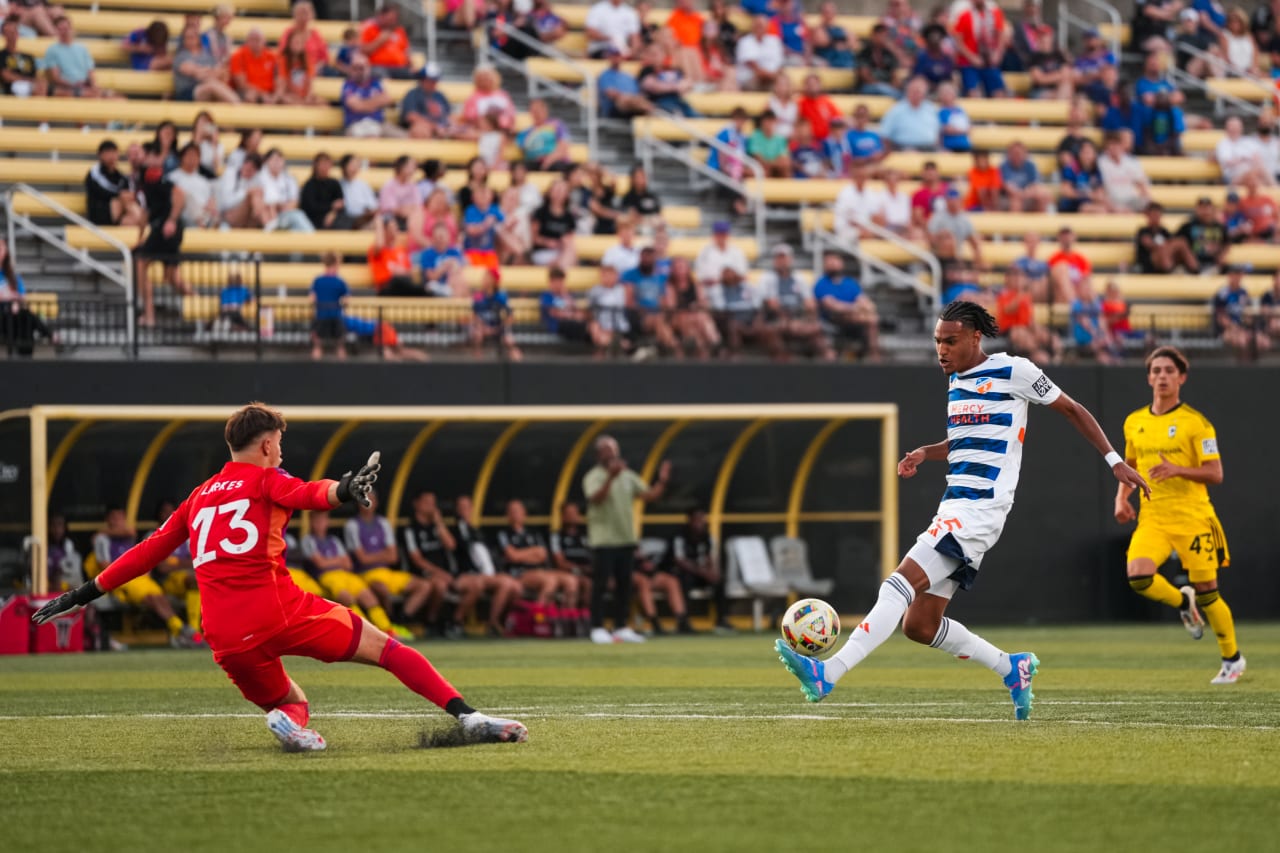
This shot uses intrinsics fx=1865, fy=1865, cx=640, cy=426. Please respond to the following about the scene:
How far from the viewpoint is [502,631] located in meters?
19.3

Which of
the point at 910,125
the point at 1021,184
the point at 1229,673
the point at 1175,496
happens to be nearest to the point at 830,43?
the point at 910,125

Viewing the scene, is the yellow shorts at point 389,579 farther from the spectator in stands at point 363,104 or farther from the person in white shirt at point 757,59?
the person in white shirt at point 757,59

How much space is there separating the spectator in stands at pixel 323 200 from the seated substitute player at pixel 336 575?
12.4ft

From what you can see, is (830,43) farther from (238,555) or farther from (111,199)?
(238,555)

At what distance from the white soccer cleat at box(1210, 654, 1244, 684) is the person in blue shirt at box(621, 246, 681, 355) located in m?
9.21

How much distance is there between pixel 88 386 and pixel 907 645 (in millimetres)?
8122

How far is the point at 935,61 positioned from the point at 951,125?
1361 mm

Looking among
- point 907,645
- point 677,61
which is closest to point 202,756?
point 907,645

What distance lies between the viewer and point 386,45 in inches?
907

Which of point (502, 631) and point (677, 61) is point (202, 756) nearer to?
point (502, 631)

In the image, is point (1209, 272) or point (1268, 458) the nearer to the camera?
point (1268, 458)

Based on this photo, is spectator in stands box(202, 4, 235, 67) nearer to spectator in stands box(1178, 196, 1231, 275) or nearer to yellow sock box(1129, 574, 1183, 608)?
spectator in stands box(1178, 196, 1231, 275)

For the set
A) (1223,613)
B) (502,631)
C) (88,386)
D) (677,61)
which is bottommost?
(502,631)

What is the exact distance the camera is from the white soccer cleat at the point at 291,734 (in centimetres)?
791
